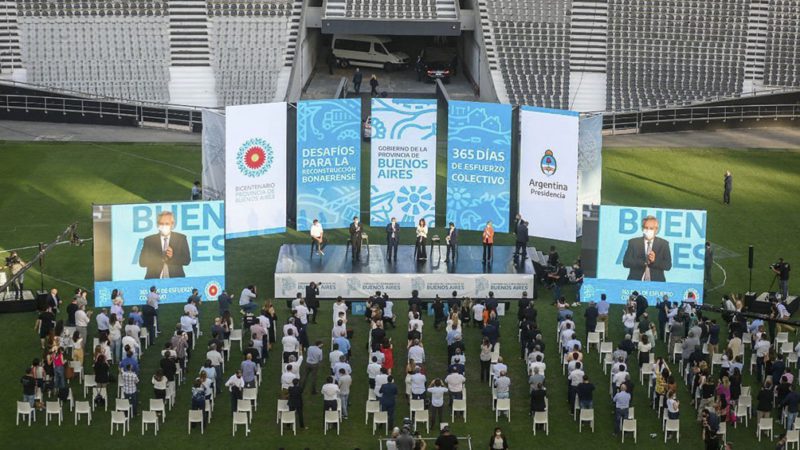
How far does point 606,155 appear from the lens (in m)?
57.9

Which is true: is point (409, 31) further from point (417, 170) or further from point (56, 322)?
point (56, 322)

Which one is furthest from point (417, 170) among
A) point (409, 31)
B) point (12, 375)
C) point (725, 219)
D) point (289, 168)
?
point (409, 31)

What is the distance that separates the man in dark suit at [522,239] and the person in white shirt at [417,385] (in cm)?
1018

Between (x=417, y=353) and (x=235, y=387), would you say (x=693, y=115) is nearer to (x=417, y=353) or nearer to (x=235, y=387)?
(x=417, y=353)

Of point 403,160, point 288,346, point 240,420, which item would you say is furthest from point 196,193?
point 240,420

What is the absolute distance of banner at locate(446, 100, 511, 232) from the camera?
46.1 metres

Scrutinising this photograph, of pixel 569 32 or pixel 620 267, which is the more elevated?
pixel 569 32

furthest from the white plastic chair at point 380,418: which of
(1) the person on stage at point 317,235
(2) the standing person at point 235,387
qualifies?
(1) the person on stage at point 317,235

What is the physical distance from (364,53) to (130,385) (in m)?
37.3

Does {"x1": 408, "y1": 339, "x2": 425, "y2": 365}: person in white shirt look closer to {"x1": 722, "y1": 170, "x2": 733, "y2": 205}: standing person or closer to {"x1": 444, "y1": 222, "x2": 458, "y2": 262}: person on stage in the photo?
{"x1": 444, "y1": 222, "x2": 458, "y2": 262}: person on stage

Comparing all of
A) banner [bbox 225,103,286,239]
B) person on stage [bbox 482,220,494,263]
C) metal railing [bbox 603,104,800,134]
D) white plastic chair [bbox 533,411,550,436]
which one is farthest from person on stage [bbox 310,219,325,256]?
metal railing [bbox 603,104,800,134]

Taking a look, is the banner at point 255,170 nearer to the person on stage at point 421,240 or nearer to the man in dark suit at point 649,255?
the person on stage at point 421,240

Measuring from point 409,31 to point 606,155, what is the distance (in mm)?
11826

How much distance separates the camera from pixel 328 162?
4666 cm
